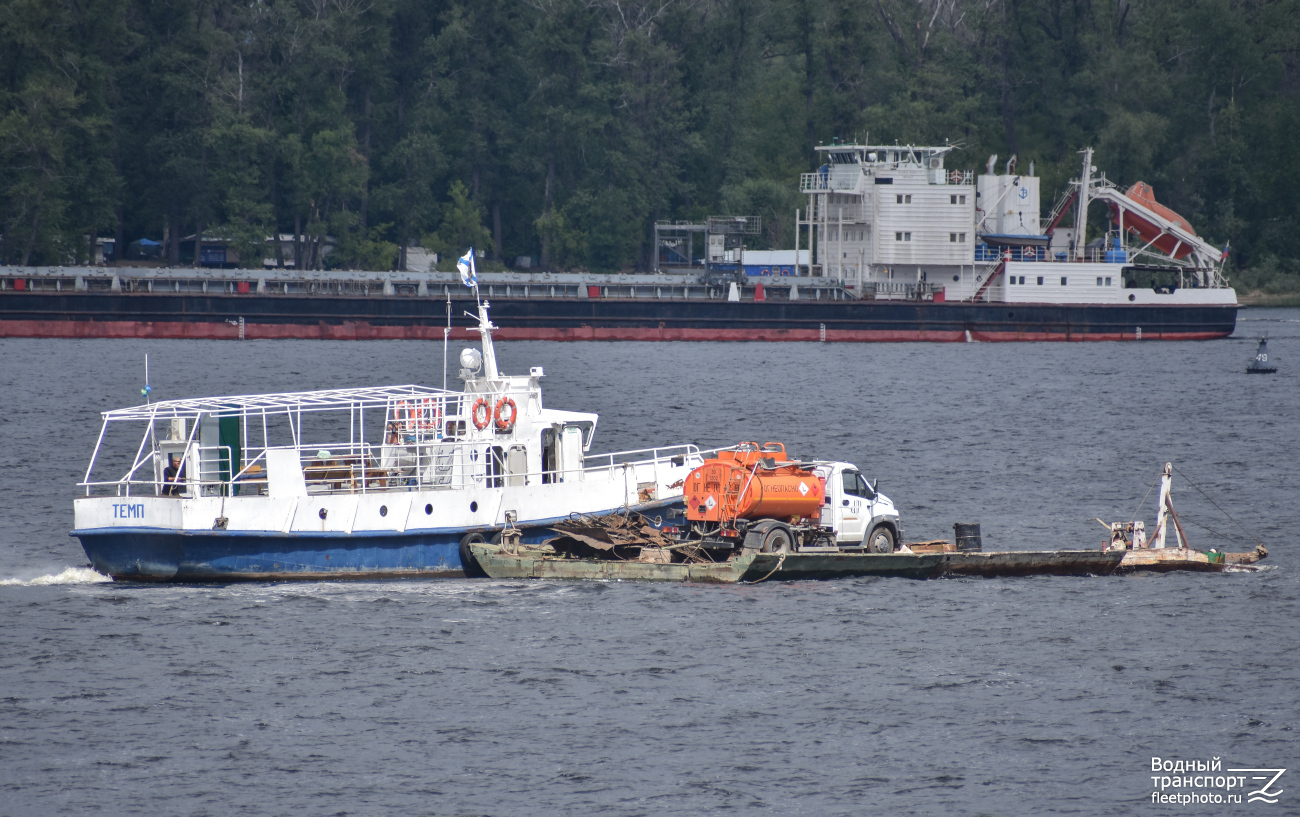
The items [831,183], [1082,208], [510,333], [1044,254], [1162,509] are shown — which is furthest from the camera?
[1044,254]

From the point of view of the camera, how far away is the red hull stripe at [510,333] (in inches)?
3501

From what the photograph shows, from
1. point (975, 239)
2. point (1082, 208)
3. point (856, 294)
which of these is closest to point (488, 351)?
point (856, 294)

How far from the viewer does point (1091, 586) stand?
31266 millimetres

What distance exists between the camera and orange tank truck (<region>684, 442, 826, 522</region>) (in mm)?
29438

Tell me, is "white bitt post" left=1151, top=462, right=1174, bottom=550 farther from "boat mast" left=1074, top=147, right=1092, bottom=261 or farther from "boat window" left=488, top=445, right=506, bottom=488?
"boat mast" left=1074, top=147, right=1092, bottom=261

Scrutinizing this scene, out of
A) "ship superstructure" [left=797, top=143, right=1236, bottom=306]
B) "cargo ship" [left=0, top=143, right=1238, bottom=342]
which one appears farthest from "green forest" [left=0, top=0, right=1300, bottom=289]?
"ship superstructure" [left=797, top=143, right=1236, bottom=306]

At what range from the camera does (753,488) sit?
A: 96.4 feet

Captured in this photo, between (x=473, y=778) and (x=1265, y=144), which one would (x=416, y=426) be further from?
(x=1265, y=144)

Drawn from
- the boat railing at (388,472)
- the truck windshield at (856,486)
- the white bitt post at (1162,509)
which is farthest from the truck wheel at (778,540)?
the white bitt post at (1162,509)

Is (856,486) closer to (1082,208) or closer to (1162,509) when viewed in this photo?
(1162,509)

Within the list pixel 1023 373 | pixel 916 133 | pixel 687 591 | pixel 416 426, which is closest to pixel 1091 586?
pixel 687 591

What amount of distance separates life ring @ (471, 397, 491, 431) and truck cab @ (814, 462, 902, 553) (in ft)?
22.6

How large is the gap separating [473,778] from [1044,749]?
8.32 meters

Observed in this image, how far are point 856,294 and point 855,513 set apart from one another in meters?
A: 64.3
